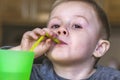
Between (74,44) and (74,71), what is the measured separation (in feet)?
0.33

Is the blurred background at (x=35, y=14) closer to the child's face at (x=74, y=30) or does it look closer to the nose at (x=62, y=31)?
the child's face at (x=74, y=30)

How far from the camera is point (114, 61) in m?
3.36

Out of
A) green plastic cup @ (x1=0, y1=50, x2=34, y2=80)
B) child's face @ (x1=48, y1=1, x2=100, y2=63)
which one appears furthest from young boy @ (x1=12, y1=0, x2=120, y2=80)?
green plastic cup @ (x1=0, y1=50, x2=34, y2=80)

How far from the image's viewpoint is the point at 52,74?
0.98 metres

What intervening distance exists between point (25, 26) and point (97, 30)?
8.54 ft

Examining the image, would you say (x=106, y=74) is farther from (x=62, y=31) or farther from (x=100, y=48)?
(x=62, y=31)

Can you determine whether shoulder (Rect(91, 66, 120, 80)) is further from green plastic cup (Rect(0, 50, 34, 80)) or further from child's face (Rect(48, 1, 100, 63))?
green plastic cup (Rect(0, 50, 34, 80))

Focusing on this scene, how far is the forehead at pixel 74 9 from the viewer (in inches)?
37.8

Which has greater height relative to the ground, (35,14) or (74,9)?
(74,9)

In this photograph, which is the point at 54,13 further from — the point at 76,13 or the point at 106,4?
the point at 106,4

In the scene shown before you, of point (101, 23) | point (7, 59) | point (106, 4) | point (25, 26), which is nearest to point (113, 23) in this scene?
point (106, 4)

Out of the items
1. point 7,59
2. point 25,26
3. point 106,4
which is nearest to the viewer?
point 7,59

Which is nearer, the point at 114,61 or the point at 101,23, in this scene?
the point at 101,23

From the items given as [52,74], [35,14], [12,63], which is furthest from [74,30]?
[35,14]
